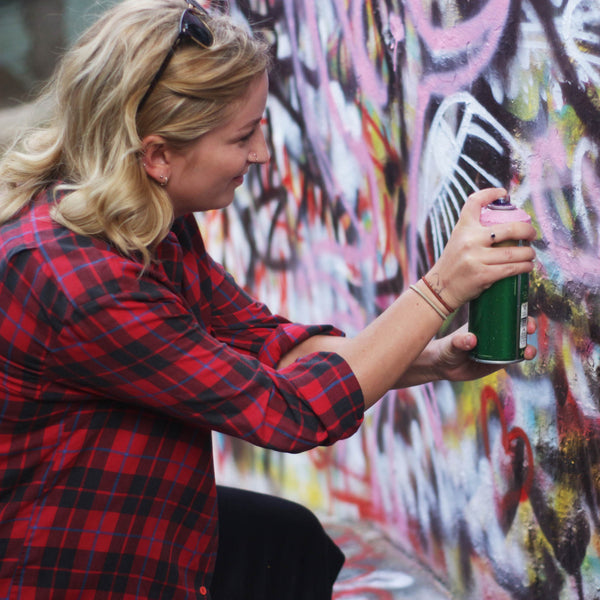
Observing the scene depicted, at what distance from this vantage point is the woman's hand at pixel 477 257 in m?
1.66

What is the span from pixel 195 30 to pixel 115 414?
0.75m

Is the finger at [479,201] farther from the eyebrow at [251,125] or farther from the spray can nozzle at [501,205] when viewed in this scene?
the eyebrow at [251,125]

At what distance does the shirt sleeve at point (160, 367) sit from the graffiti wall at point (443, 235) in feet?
2.92

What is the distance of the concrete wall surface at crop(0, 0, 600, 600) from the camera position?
7.68ft

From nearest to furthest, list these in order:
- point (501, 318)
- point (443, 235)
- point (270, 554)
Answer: point (501, 318)
point (270, 554)
point (443, 235)

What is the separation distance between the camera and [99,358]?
1.65 m

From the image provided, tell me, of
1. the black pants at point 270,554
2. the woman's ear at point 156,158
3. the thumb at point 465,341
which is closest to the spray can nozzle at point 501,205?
the thumb at point 465,341

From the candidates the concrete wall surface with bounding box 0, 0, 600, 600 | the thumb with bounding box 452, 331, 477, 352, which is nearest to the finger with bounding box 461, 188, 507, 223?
the thumb with bounding box 452, 331, 477, 352

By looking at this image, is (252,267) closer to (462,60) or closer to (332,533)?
(332,533)

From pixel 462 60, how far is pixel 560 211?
538 mm

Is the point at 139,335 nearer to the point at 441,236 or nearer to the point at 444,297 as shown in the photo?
the point at 444,297

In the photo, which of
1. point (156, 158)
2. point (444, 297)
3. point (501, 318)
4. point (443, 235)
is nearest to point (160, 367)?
point (156, 158)

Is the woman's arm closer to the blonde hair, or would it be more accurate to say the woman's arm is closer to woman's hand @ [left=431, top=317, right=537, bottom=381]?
woman's hand @ [left=431, top=317, right=537, bottom=381]

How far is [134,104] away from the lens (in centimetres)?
171
